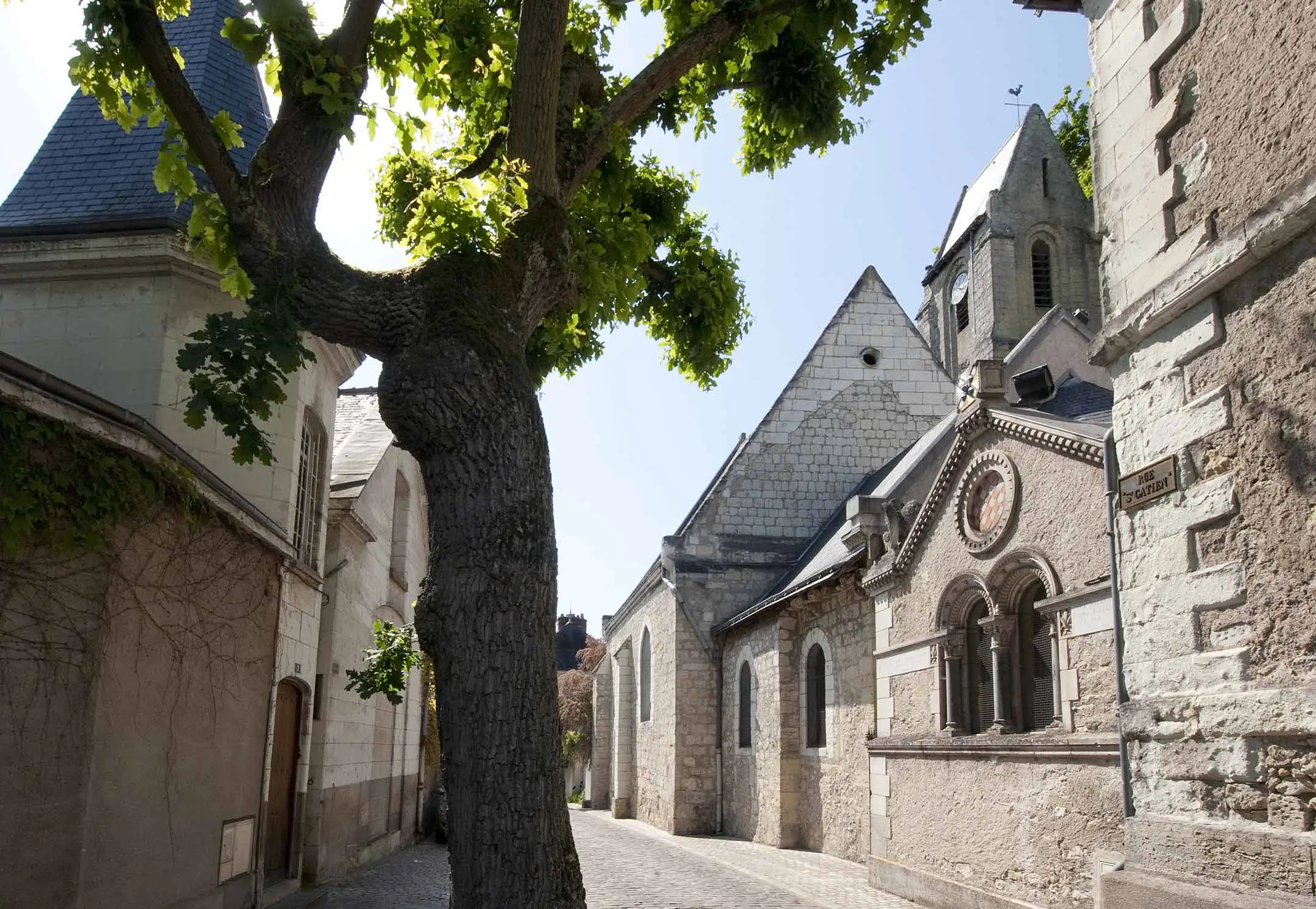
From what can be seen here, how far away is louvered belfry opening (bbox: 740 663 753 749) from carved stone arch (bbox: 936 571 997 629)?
849 centimetres

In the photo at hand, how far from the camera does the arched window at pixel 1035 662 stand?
928cm

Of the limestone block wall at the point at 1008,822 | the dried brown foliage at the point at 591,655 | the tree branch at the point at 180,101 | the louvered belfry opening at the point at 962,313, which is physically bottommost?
the limestone block wall at the point at 1008,822

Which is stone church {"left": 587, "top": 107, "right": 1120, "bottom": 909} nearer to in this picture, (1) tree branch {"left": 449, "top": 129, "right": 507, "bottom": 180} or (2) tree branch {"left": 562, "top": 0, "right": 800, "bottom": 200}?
(2) tree branch {"left": 562, "top": 0, "right": 800, "bottom": 200}

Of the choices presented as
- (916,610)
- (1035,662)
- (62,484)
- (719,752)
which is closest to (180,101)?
(62,484)

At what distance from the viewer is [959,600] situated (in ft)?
34.9

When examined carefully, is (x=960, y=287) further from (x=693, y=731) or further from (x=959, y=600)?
(x=959, y=600)

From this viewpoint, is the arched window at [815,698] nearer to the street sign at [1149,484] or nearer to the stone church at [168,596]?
the stone church at [168,596]

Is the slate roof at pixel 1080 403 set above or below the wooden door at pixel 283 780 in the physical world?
above

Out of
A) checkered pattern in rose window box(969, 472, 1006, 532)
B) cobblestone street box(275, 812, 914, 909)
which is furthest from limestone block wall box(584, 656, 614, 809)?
checkered pattern in rose window box(969, 472, 1006, 532)

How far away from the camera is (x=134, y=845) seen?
22.7 ft

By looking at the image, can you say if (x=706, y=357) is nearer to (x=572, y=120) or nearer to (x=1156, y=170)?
(x=572, y=120)

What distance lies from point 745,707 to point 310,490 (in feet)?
32.2

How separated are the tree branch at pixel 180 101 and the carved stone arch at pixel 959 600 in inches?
291

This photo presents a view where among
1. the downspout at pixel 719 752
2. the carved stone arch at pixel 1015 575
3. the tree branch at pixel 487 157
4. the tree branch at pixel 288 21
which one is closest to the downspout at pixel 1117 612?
the carved stone arch at pixel 1015 575
